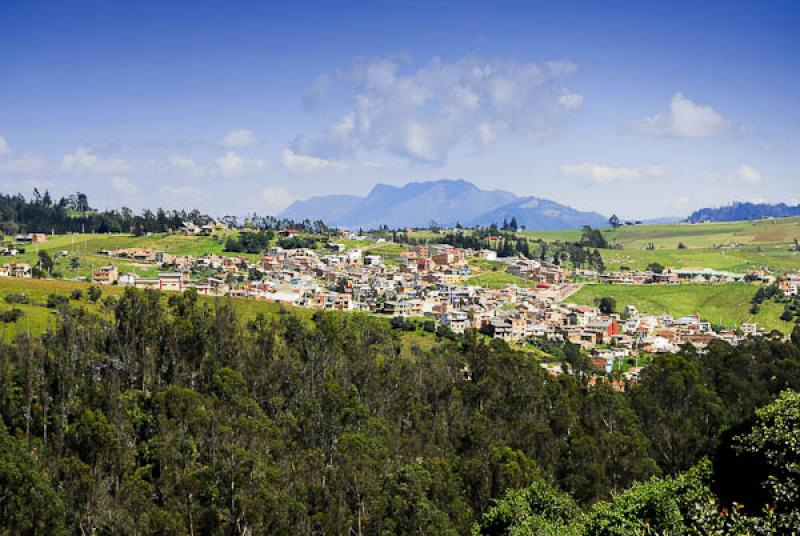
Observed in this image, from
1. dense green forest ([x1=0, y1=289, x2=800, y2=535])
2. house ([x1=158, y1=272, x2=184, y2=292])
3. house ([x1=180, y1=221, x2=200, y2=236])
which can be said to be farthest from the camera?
house ([x1=180, y1=221, x2=200, y2=236])

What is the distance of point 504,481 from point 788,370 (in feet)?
82.7

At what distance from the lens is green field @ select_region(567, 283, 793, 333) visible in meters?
94.9

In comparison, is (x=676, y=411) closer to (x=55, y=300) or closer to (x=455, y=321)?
(x=455, y=321)

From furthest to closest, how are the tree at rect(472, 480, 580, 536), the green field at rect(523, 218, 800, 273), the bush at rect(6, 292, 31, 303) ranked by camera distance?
the green field at rect(523, 218, 800, 273) → the bush at rect(6, 292, 31, 303) → the tree at rect(472, 480, 580, 536)

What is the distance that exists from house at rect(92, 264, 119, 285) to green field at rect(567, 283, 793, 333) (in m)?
63.3

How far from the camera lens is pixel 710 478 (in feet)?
73.3

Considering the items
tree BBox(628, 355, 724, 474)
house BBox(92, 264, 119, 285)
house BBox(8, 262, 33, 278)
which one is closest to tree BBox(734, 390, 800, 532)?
tree BBox(628, 355, 724, 474)

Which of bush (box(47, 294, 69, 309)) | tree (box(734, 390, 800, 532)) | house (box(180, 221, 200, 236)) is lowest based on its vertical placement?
bush (box(47, 294, 69, 309))

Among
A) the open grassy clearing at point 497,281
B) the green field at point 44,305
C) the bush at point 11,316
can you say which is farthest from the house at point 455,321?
the bush at point 11,316

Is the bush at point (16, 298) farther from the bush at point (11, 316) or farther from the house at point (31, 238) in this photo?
the house at point (31, 238)

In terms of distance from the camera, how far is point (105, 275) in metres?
91.8

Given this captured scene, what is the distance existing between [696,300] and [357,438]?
8589 cm

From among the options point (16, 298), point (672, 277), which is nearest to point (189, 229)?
point (16, 298)

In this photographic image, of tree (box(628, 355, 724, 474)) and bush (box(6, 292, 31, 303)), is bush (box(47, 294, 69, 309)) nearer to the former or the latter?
bush (box(6, 292, 31, 303))
